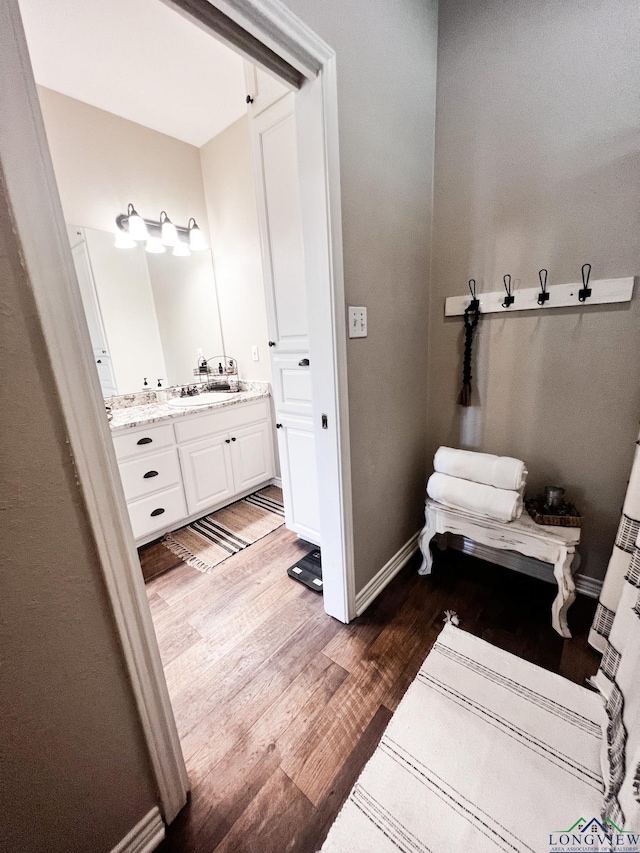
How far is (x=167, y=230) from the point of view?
240cm

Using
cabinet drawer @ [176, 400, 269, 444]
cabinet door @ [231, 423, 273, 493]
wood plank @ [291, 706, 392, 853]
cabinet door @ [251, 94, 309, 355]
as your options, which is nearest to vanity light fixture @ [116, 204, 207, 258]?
cabinet door @ [251, 94, 309, 355]

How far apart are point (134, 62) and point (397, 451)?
8.06 ft

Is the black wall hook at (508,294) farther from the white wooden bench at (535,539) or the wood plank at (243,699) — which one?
the wood plank at (243,699)

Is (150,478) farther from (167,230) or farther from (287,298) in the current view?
(167,230)

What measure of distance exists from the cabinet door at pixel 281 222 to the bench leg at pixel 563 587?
1464mm

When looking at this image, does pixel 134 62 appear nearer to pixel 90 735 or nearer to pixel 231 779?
pixel 90 735

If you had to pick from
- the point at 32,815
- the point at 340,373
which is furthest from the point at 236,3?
the point at 32,815

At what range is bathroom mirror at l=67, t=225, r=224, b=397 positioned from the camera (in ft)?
7.29

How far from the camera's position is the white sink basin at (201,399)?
244cm

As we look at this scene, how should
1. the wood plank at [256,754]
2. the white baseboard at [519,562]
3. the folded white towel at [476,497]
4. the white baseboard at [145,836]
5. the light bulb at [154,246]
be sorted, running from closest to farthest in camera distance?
the white baseboard at [145,836], the wood plank at [256,754], the folded white towel at [476,497], the white baseboard at [519,562], the light bulb at [154,246]

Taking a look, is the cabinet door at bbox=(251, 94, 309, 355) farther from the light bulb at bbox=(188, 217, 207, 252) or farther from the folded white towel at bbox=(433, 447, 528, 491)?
the light bulb at bbox=(188, 217, 207, 252)

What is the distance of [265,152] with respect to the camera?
5.48 ft

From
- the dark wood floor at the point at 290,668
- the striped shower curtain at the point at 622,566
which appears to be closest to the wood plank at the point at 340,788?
the dark wood floor at the point at 290,668

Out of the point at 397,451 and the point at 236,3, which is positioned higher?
the point at 236,3
